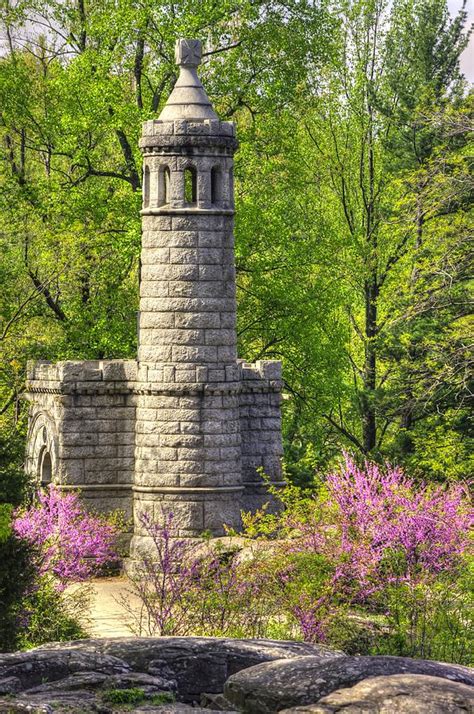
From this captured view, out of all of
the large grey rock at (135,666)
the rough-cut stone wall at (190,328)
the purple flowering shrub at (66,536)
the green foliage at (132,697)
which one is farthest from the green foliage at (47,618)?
the green foliage at (132,697)

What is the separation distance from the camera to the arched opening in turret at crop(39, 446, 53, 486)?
27.4 meters

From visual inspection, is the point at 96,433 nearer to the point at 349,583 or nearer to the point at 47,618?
the point at 47,618

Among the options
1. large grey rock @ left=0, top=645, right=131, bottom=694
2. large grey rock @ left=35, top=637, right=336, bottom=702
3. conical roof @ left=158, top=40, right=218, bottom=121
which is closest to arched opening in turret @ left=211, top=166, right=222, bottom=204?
conical roof @ left=158, top=40, right=218, bottom=121

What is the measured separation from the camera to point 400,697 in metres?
9.39

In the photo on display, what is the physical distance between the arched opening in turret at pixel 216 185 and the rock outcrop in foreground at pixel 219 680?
1366 centimetres

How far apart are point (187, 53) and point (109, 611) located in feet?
32.0

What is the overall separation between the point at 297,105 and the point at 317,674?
26376 mm

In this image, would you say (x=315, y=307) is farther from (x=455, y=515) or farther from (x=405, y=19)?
(x=455, y=515)

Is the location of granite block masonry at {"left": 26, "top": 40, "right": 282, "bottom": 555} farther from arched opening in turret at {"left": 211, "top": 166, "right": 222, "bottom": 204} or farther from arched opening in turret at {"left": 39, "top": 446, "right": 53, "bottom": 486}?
arched opening in turret at {"left": 39, "top": 446, "right": 53, "bottom": 486}

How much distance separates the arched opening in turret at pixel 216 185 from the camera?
24.8m

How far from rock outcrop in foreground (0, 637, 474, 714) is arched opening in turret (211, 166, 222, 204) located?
13.7 metres

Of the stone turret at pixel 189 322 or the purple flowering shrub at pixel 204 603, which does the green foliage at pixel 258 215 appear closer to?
the stone turret at pixel 189 322

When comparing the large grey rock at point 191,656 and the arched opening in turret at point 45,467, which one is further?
the arched opening in turret at point 45,467

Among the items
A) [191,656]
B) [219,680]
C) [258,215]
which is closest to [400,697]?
[219,680]
